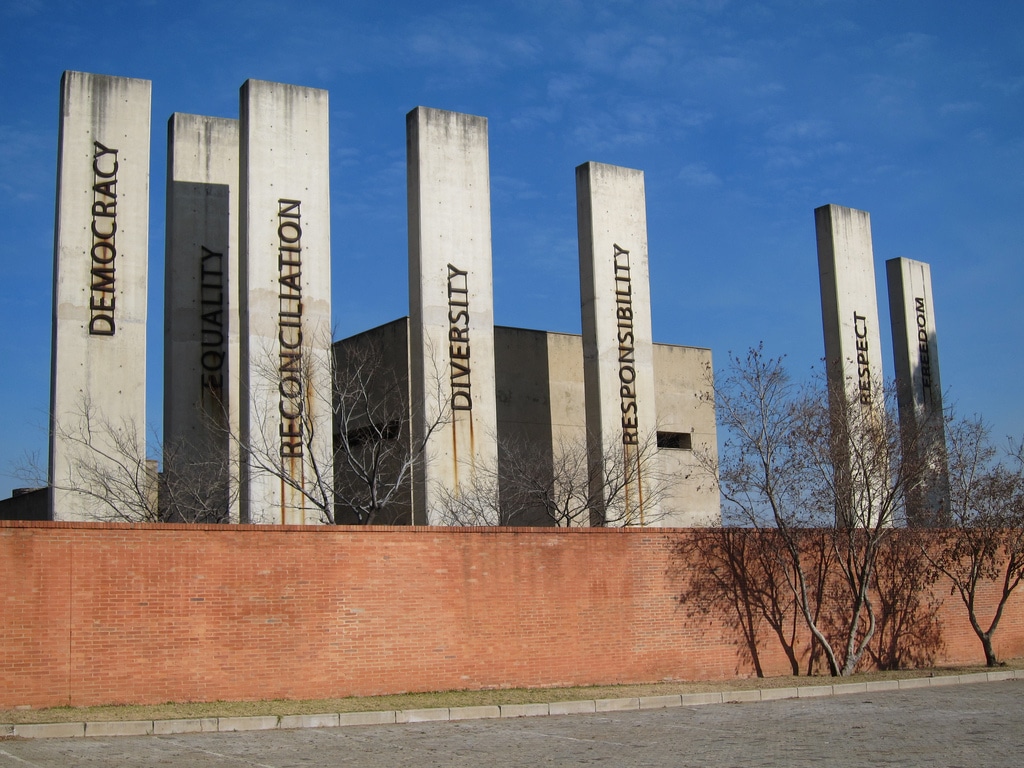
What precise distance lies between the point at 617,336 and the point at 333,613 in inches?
481

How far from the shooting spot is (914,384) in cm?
3444

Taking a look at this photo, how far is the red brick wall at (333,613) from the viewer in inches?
615

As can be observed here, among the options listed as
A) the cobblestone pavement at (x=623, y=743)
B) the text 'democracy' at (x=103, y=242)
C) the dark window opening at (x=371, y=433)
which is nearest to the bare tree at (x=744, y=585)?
the cobblestone pavement at (x=623, y=743)

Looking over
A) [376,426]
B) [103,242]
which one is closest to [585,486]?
[376,426]

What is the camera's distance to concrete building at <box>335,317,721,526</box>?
2700 centimetres

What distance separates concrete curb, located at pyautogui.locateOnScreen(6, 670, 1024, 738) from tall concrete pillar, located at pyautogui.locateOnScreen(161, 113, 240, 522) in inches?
368

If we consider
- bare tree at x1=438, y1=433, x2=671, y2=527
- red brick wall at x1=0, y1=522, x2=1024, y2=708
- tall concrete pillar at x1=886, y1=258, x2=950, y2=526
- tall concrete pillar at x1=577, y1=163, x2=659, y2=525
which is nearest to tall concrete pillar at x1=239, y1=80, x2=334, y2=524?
bare tree at x1=438, y1=433, x2=671, y2=527

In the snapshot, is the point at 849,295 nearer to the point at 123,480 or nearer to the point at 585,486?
the point at 585,486

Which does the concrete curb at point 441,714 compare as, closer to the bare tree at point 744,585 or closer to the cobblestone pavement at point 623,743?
the cobblestone pavement at point 623,743

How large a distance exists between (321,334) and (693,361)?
15.5m

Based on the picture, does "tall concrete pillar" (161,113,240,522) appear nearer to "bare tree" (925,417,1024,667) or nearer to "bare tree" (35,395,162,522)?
"bare tree" (35,395,162,522)

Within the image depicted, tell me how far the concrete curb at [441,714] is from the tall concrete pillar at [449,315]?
7.32 m

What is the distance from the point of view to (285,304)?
23.6 m

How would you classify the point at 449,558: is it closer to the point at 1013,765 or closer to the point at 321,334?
the point at 321,334
